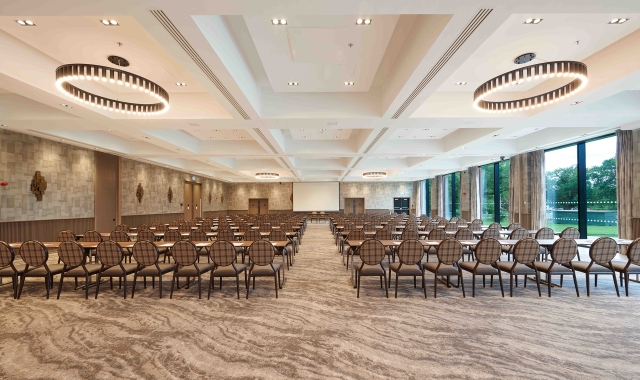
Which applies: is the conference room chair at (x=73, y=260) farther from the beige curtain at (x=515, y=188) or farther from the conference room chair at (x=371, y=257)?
the beige curtain at (x=515, y=188)

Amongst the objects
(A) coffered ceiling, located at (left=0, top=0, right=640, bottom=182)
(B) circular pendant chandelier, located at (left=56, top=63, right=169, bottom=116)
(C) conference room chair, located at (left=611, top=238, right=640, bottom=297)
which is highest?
(A) coffered ceiling, located at (left=0, top=0, right=640, bottom=182)

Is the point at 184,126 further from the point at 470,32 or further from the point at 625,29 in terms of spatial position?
the point at 625,29

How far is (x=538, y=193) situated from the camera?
42.2ft

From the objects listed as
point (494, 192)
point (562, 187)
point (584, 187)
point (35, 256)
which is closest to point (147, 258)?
point (35, 256)

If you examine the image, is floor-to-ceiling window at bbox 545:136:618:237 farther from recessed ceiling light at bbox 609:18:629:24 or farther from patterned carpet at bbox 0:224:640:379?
recessed ceiling light at bbox 609:18:629:24

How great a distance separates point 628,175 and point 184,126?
13.3 meters

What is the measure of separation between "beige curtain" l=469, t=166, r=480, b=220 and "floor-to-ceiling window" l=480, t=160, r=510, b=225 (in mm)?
246

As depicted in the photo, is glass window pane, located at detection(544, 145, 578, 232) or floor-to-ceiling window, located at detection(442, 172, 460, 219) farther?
floor-to-ceiling window, located at detection(442, 172, 460, 219)

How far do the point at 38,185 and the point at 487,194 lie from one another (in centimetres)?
2105

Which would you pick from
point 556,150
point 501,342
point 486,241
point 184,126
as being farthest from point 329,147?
point 501,342

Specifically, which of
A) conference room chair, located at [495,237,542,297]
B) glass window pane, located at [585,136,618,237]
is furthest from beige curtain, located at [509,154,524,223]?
conference room chair, located at [495,237,542,297]

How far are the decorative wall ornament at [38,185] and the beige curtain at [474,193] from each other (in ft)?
67.4

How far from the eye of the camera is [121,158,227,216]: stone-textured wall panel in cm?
1503

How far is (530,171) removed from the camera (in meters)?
13.6
